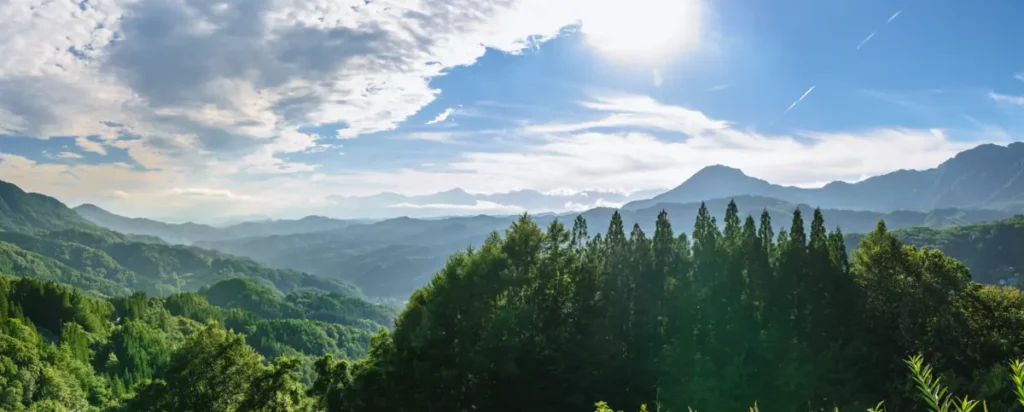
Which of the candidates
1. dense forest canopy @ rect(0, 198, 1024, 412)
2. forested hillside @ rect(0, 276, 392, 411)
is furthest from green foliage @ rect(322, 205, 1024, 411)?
forested hillside @ rect(0, 276, 392, 411)

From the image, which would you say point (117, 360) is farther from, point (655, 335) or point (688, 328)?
point (688, 328)

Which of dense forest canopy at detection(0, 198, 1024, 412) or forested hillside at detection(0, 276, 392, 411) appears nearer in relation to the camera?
dense forest canopy at detection(0, 198, 1024, 412)

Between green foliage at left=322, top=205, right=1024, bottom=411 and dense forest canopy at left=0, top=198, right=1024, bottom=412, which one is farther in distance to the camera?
green foliage at left=322, top=205, right=1024, bottom=411

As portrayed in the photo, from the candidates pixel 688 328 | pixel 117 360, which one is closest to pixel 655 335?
pixel 688 328

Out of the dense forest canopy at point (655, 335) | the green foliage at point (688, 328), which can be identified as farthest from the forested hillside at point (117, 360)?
the green foliage at point (688, 328)

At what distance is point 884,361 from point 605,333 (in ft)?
69.6

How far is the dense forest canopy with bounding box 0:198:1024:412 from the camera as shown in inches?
1515

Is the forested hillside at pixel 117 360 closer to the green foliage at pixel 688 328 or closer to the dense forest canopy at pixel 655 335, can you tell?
the dense forest canopy at pixel 655 335

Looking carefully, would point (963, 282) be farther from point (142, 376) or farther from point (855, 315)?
point (142, 376)

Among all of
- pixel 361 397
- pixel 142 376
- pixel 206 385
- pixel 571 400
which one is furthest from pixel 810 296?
pixel 142 376

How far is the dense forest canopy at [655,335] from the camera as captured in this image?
38469 mm

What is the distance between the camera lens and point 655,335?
49.1m

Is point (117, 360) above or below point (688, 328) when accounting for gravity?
below

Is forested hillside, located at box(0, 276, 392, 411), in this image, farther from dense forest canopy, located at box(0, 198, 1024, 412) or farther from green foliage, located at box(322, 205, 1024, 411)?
green foliage, located at box(322, 205, 1024, 411)
